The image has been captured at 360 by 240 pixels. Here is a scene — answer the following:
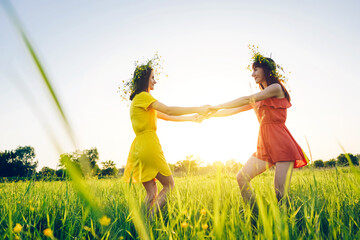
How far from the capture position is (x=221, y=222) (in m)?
1.27

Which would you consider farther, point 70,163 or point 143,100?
point 143,100

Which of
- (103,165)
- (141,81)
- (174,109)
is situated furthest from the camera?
(141,81)

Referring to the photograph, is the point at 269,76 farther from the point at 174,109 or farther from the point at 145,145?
the point at 145,145

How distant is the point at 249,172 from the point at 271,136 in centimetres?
58

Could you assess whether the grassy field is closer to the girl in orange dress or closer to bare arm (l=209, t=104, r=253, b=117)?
the girl in orange dress

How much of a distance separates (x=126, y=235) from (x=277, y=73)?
3.21 meters

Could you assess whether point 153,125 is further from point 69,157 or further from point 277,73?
point 69,157

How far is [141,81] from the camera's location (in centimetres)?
379

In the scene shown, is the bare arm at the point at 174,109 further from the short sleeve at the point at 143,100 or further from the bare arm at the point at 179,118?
the bare arm at the point at 179,118

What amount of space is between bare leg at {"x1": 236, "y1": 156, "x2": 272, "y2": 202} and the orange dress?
8 cm

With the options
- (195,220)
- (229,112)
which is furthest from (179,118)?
(195,220)

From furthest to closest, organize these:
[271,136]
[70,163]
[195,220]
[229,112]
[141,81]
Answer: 1. [229,112]
2. [141,81]
3. [271,136]
4. [195,220]
5. [70,163]

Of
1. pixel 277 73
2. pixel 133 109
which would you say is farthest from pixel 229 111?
pixel 133 109

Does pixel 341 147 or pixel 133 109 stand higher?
pixel 133 109
